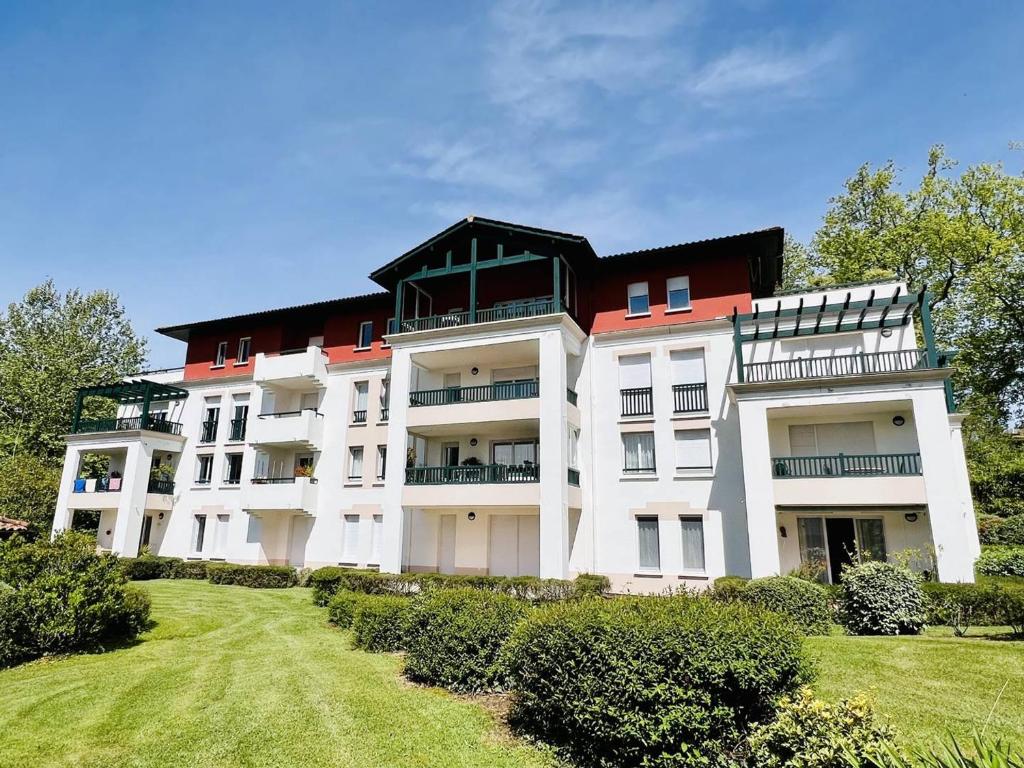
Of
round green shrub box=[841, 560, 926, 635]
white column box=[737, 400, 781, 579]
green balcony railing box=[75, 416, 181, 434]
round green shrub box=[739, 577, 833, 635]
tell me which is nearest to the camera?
round green shrub box=[841, 560, 926, 635]

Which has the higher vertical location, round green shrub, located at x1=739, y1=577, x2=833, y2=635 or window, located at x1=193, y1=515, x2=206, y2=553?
window, located at x1=193, y1=515, x2=206, y2=553

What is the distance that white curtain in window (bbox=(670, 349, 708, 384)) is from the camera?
2244cm

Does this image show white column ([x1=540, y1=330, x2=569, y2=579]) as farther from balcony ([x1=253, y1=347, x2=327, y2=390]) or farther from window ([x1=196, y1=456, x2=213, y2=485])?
window ([x1=196, y1=456, x2=213, y2=485])

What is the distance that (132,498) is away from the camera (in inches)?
1152

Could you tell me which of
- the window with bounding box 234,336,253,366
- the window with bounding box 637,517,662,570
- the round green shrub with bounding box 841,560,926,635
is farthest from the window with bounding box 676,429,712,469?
the window with bounding box 234,336,253,366

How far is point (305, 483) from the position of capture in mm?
26938

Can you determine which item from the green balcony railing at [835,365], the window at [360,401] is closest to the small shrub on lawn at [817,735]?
the green balcony railing at [835,365]

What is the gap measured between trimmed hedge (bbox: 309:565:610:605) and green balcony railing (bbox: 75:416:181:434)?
53.9ft

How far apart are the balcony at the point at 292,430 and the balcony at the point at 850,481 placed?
20062 millimetres

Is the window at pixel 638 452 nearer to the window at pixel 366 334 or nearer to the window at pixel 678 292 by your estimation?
the window at pixel 678 292

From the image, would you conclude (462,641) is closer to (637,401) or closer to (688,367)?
(637,401)

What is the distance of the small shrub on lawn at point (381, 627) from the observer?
1271 cm

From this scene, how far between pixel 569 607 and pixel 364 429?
815 inches

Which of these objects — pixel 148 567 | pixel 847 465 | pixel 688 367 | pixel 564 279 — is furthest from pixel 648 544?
pixel 148 567
